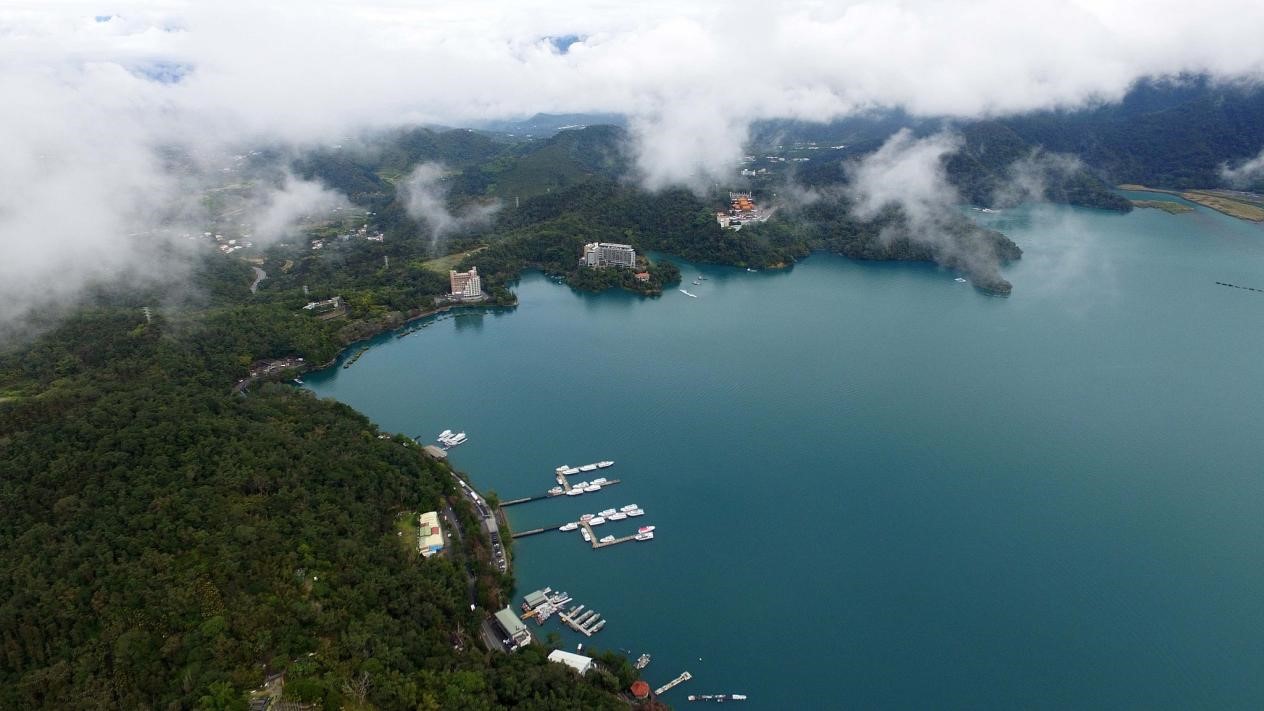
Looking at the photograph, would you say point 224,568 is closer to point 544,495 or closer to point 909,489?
point 544,495

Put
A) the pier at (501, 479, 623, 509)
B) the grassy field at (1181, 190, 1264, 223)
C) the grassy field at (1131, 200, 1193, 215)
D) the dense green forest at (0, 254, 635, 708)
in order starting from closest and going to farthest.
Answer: the dense green forest at (0, 254, 635, 708), the pier at (501, 479, 623, 509), the grassy field at (1181, 190, 1264, 223), the grassy field at (1131, 200, 1193, 215)

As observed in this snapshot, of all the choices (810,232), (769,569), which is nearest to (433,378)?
(769,569)

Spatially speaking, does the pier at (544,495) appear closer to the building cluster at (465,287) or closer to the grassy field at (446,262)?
the building cluster at (465,287)

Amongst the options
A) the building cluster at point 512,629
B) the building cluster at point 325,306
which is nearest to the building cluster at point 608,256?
the building cluster at point 325,306

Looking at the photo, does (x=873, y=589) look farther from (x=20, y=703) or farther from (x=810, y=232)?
(x=810, y=232)

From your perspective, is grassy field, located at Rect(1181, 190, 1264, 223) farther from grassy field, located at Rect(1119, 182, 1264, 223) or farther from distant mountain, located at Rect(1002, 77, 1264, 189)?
distant mountain, located at Rect(1002, 77, 1264, 189)

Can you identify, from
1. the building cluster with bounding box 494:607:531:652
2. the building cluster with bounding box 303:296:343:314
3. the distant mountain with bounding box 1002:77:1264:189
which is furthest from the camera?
the distant mountain with bounding box 1002:77:1264:189

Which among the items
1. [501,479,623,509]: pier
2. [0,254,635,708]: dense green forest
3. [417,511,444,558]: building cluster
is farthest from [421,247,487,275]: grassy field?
[417,511,444,558]: building cluster
